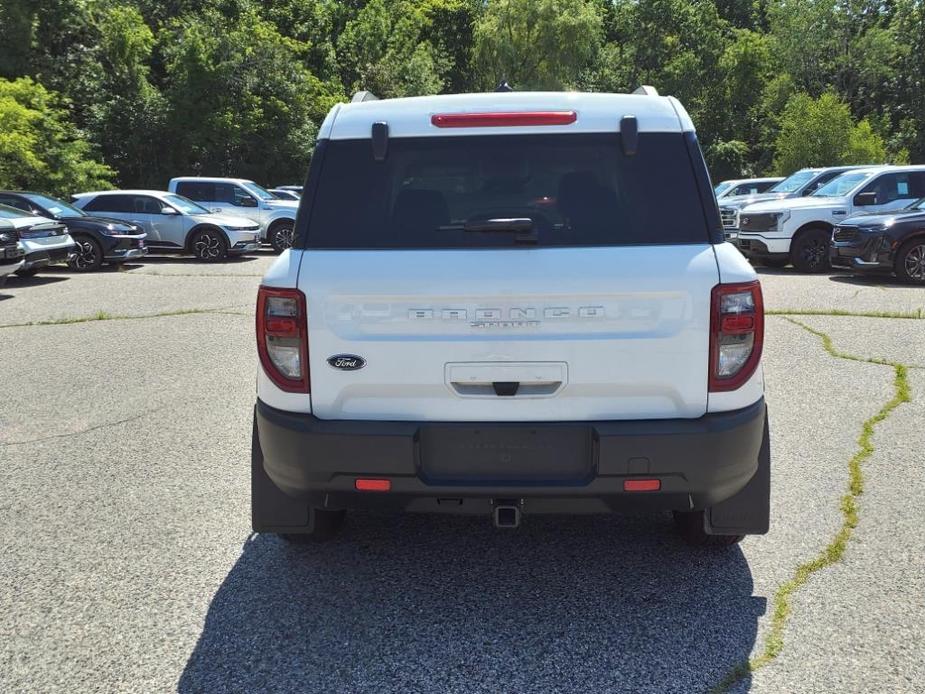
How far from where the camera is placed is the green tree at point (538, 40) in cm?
4516

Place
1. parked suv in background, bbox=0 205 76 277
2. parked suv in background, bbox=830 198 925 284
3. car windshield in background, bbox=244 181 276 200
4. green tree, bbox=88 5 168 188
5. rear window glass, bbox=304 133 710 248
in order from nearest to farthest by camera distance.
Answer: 1. rear window glass, bbox=304 133 710 248
2. parked suv in background, bbox=830 198 925 284
3. parked suv in background, bbox=0 205 76 277
4. car windshield in background, bbox=244 181 276 200
5. green tree, bbox=88 5 168 188

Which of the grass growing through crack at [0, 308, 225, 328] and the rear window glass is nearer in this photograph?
the rear window glass

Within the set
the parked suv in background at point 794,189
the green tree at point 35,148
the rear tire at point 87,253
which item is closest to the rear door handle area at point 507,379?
the parked suv in background at point 794,189

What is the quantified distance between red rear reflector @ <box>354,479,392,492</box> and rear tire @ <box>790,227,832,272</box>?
14.2 m

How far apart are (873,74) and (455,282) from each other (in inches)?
2217

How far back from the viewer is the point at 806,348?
8.60m

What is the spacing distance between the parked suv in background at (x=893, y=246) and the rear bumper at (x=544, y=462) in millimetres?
11634

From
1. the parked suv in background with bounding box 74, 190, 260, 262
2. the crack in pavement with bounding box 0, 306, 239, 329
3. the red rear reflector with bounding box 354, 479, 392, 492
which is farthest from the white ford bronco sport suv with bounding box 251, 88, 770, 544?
the parked suv in background with bounding box 74, 190, 260, 262

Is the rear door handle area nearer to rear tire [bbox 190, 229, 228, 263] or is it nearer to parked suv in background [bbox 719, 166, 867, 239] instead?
parked suv in background [bbox 719, 166, 867, 239]

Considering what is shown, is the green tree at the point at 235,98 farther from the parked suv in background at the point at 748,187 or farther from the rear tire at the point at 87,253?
the parked suv in background at the point at 748,187

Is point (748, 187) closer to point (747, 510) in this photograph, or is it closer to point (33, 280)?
point (33, 280)

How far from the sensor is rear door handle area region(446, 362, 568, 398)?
3.01m

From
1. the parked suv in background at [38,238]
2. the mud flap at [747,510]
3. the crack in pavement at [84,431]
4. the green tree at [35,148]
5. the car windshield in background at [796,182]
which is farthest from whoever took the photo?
the green tree at [35,148]

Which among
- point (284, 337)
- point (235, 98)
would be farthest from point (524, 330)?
point (235, 98)
